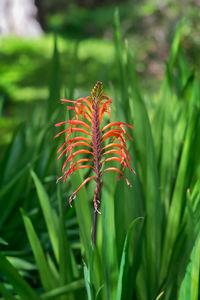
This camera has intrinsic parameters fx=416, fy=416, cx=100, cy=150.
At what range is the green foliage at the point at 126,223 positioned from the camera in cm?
54

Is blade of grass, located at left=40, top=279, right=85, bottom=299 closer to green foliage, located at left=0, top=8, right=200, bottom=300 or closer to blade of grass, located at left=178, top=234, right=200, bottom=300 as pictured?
green foliage, located at left=0, top=8, right=200, bottom=300

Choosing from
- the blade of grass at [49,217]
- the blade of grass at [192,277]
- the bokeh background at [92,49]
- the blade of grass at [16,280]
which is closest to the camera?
the blade of grass at [192,277]

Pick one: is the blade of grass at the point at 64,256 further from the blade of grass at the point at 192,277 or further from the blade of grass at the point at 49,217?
the blade of grass at the point at 192,277

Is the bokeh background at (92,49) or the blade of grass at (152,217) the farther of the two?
the bokeh background at (92,49)

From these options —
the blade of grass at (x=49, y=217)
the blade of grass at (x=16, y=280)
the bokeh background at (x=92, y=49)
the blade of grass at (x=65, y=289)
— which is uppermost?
the bokeh background at (x=92, y=49)

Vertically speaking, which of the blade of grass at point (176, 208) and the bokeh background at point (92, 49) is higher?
the bokeh background at point (92, 49)

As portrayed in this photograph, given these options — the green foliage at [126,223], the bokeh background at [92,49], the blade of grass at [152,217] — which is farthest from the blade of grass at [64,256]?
the bokeh background at [92,49]

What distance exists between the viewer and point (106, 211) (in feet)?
1.72

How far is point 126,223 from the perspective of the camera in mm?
634

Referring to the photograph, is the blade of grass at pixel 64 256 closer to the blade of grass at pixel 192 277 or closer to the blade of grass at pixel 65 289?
the blade of grass at pixel 65 289

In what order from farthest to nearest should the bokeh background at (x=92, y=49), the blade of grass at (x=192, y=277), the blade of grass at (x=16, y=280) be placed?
the bokeh background at (x=92, y=49)
the blade of grass at (x=16, y=280)
the blade of grass at (x=192, y=277)

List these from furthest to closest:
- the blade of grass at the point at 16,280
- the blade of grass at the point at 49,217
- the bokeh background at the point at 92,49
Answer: the bokeh background at the point at 92,49 < the blade of grass at the point at 49,217 < the blade of grass at the point at 16,280

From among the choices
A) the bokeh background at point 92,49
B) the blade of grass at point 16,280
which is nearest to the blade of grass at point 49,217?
the blade of grass at point 16,280

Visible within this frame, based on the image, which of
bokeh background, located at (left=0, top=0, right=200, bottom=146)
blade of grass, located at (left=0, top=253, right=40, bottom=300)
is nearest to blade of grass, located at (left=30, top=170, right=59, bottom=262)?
blade of grass, located at (left=0, top=253, right=40, bottom=300)
